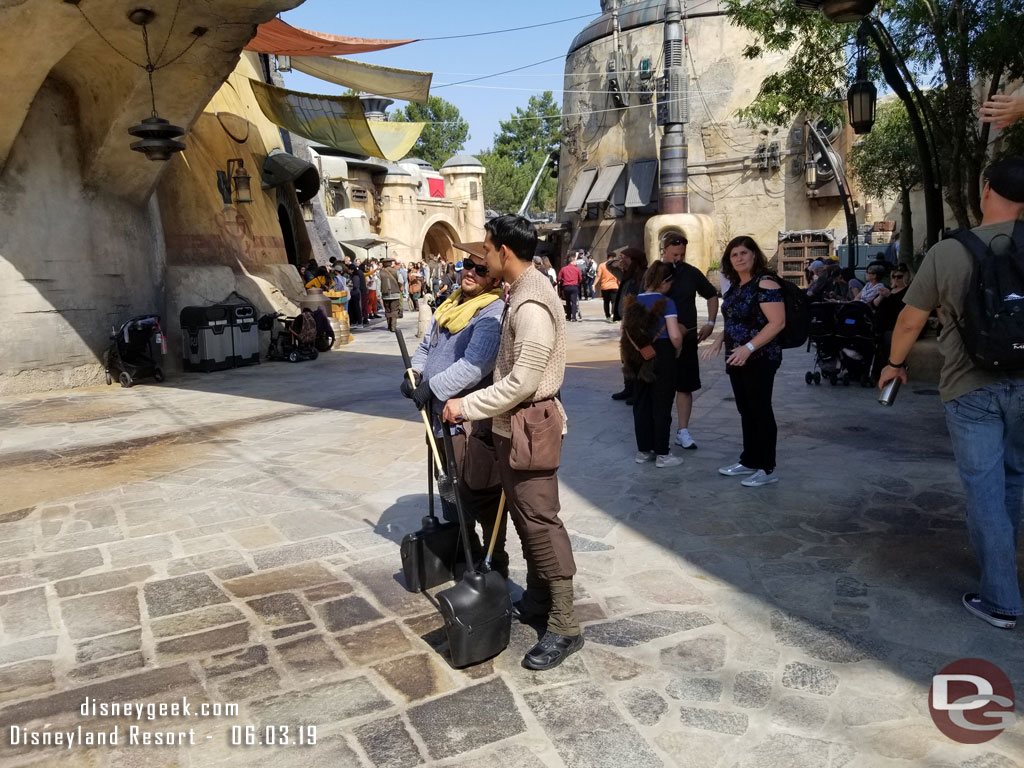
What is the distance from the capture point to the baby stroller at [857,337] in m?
8.80

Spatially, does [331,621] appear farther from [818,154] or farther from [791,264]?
[818,154]

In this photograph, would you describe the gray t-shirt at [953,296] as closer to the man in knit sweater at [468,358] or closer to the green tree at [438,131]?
the man in knit sweater at [468,358]

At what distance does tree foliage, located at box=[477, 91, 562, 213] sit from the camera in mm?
61844

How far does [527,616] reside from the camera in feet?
11.6

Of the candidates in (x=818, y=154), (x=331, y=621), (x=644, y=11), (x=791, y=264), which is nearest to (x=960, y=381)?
(x=331, y=621)

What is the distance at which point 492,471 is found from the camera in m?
3.44

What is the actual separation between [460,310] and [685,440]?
3.33m

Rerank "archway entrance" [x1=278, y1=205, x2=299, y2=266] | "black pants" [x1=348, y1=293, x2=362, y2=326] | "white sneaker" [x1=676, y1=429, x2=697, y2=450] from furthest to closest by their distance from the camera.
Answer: "black pants" [x1=348, y1=293, x2=362, y2=326] < "archway entrance" [x1=278, y1=205, x2=299, y2=266] < "white sneaker" [x1=676, y1=429, x2=697, y2=450]

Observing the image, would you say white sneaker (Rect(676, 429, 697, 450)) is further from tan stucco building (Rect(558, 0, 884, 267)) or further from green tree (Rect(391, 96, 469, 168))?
green tree (Rect(391, 96, 469, 168))

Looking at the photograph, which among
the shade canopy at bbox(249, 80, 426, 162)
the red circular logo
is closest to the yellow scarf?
the red circular logo

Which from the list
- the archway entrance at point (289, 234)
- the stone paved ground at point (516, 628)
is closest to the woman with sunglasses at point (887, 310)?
the stone paved ground at point (516, 628)

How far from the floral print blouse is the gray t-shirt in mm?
1805

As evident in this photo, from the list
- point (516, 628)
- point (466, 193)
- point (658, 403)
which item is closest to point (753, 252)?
point (658, 403)

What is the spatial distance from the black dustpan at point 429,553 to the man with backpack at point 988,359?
7.15 feet
